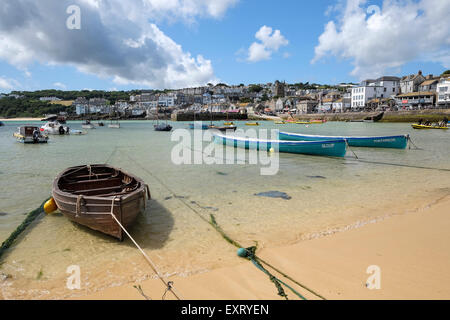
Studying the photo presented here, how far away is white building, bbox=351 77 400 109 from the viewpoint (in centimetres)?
9281

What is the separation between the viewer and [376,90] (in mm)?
93062

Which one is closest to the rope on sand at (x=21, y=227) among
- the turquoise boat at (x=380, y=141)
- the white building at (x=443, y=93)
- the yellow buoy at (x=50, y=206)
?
the yellow buoy at (x=50, y=206)

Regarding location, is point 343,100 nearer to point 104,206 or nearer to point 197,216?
point 197,216

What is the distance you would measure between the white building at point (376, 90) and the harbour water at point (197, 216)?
8960 centimetres

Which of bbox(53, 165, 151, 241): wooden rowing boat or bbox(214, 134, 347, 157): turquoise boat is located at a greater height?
bbox(214, 134, 347, 157): turquoise boat

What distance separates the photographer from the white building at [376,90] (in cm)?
9281

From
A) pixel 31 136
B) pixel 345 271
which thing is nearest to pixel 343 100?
pixel 31 136

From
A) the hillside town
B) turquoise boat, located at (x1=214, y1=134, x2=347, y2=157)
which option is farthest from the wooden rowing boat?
the hillside town

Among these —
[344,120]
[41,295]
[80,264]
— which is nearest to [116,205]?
[80,264]

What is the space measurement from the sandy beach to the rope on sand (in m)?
3.18

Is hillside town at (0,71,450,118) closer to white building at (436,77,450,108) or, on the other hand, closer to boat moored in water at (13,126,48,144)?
white building at (436,77,450,108)

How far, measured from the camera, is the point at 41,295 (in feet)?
14.0

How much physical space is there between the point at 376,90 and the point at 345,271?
10478cm
